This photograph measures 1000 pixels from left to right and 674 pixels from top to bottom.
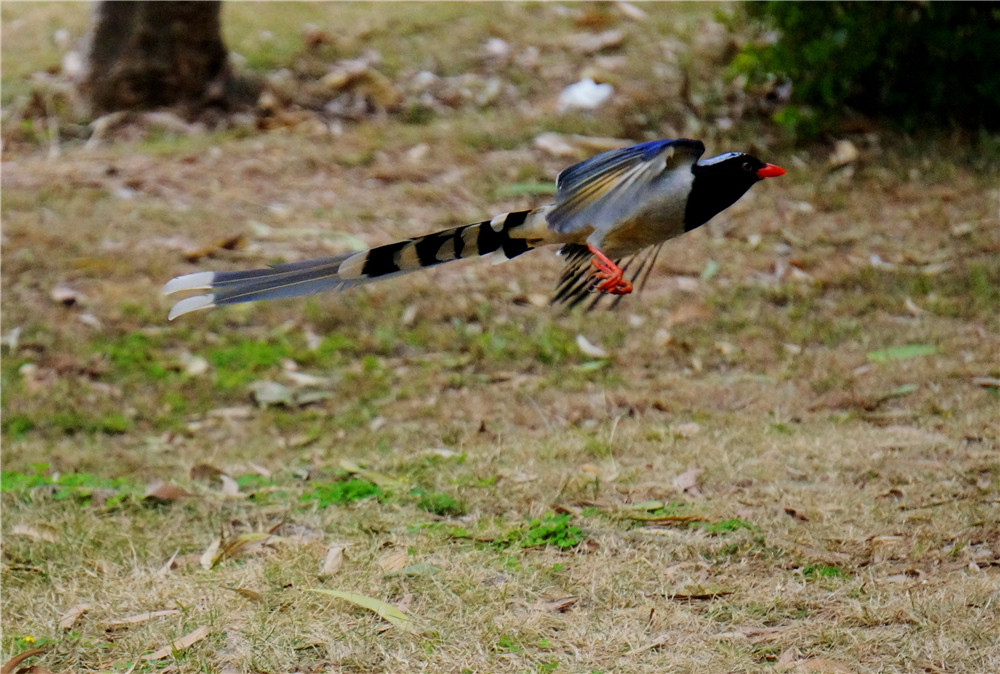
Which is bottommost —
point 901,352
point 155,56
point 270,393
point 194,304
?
point 270,393

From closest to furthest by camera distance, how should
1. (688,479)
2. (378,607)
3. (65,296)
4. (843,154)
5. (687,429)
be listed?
(378,607)
(688,479)
(687,429)
(65,296)
(843,154)

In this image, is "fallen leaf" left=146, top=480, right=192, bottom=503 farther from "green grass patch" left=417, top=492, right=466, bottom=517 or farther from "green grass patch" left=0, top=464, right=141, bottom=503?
"green grass patch" left=417, top=492, right=466, bottom=517

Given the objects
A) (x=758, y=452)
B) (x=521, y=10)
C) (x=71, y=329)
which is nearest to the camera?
(x=758, y=452)

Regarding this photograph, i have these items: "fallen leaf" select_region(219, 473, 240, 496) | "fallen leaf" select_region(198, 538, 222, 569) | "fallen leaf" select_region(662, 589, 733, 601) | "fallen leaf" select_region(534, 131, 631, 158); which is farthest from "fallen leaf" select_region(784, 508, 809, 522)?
"fallen leaf" select_region(534, 131, 631, 158)

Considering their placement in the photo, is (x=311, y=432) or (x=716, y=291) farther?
(x=716, y=291)

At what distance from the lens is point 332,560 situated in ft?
11.0

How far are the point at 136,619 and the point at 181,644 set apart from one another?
0.24m

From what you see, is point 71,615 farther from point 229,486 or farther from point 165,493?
point 229,486

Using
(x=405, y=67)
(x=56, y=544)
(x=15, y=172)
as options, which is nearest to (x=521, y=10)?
(x=405, y=67)

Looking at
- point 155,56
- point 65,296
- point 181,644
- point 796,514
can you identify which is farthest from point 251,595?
point 155,56

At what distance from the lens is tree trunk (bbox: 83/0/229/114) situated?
288 inches

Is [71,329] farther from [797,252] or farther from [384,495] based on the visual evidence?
[797,252]

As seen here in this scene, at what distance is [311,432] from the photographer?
489 cm

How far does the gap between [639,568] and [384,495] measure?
1019mm
